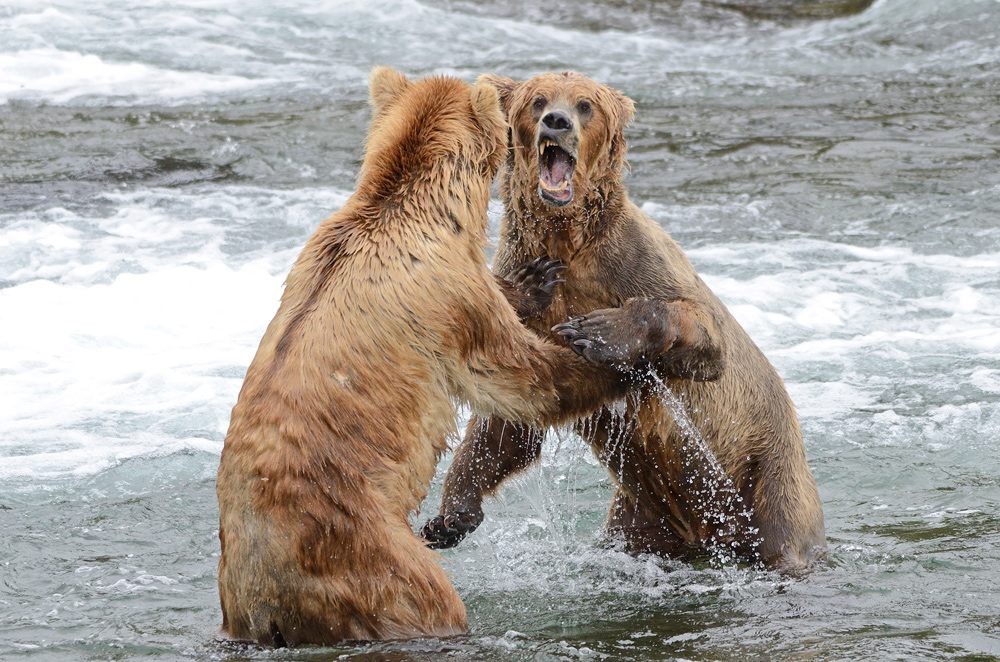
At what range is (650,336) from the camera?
16.0 ft

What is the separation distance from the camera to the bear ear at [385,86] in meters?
4.79

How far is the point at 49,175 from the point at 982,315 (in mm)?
8404

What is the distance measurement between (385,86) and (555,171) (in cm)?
83

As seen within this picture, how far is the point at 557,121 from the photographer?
5023 mm

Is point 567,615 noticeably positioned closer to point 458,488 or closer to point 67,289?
point 458,488

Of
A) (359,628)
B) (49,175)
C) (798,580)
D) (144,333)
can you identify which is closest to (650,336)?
(798,580)

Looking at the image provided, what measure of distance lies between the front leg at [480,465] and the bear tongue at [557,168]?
1.09 m

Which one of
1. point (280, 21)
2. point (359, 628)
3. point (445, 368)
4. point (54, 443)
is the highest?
point (280, 21)

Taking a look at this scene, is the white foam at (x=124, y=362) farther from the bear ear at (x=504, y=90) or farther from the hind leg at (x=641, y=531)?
the bear ear at (x=504, y=90)

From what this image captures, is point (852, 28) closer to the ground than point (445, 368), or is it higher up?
higher up

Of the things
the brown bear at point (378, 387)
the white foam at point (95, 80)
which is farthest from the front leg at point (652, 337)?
the white foam at point (95, 80)

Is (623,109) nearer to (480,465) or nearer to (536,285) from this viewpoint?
(536,285)

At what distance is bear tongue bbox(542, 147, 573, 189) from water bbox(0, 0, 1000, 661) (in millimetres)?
1123

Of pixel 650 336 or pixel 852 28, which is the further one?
pixel 852 28
